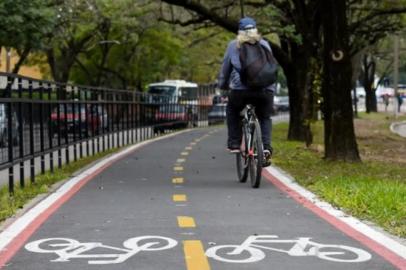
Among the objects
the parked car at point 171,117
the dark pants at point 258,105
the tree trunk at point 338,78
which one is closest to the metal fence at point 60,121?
the parked car at point 171,117

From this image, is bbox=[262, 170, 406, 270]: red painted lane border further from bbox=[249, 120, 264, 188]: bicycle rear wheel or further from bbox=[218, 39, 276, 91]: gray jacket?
bbox=[218, 39, 276, 91]: gray jacket

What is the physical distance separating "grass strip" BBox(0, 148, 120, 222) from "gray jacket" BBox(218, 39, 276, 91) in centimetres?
287

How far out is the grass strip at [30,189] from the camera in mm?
8838

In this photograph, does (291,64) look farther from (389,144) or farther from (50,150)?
(50,150)

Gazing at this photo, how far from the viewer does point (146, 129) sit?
87.2ft

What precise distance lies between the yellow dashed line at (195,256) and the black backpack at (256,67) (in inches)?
146

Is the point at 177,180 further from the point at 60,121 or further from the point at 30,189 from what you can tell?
the point at 60,121

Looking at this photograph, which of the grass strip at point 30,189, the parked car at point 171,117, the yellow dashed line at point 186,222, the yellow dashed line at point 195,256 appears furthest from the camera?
the parked car at point 171,117

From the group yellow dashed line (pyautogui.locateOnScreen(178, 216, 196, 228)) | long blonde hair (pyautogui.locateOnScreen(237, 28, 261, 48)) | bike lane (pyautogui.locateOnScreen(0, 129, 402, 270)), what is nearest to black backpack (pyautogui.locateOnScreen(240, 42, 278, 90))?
long blonde hair (pyautogui.locateOnScreen(237, 28, 261, 48))

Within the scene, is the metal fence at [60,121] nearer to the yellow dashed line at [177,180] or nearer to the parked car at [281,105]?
the yellow dashed line at [177,180]

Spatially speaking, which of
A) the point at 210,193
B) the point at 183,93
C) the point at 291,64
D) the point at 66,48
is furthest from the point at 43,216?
the point at 183,93

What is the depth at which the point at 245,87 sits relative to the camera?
10.3m

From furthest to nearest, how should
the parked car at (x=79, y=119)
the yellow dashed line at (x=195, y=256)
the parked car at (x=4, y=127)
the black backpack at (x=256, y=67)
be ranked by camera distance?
the parked car at (x=79, y=119)
the black backpack at (x=256, y=67)
the parked car at (x=4, y=127)
the yellow dashed line at (x=195, y=256)

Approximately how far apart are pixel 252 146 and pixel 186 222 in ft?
9.21
